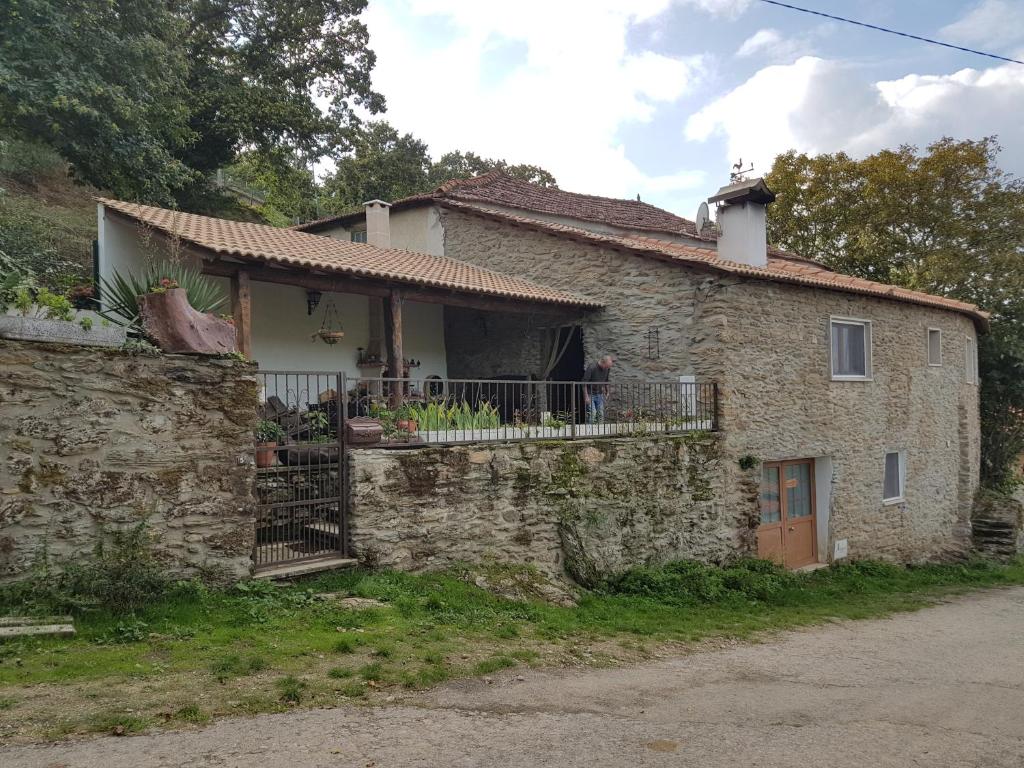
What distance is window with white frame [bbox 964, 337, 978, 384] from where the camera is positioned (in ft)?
55.2

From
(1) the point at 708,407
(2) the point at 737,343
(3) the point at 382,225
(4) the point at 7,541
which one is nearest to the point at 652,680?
(4) the point at 7,541

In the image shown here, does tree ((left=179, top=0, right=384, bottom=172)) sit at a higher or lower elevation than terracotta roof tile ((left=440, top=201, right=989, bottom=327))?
higher

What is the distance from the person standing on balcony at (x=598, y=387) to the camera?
1045 centimetres

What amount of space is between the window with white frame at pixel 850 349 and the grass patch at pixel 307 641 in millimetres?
5561

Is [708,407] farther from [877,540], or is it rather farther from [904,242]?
[904,242]

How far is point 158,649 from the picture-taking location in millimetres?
5098

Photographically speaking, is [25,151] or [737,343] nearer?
[737,343]

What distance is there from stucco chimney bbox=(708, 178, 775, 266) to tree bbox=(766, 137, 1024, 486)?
9.56 meters

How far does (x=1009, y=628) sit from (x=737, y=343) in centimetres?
556

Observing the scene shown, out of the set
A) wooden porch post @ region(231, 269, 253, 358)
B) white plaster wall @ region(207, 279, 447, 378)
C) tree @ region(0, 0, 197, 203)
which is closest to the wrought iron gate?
wooden porch post @ region(231, 269, 253, 358)

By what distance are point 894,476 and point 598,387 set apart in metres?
7.43

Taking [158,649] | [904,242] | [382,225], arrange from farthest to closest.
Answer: [904,242] → [382,225] → [158,649]

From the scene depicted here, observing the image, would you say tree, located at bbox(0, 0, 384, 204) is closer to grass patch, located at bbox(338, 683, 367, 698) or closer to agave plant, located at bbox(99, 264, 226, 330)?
agave plant, located at bbox(99, 264, 226, 330)

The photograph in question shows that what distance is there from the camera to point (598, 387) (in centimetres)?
1191
